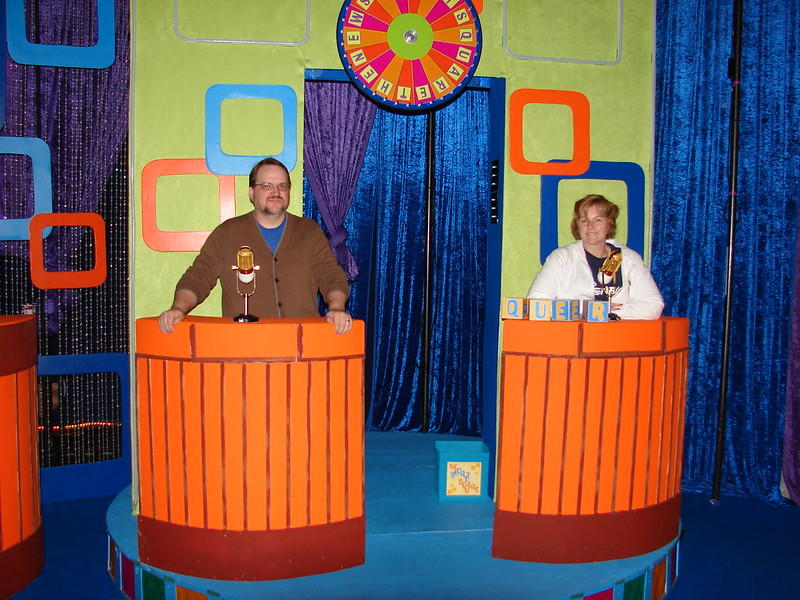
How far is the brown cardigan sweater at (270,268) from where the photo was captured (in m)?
2.87

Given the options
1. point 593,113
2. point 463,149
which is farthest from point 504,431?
point 463,149

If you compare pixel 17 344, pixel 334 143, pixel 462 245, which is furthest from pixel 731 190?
pixel 17 344

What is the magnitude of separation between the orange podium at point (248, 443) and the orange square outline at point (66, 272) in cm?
139

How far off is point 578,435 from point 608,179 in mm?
1519

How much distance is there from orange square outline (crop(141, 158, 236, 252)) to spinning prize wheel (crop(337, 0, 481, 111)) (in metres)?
0.86

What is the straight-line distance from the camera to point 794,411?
3963mm

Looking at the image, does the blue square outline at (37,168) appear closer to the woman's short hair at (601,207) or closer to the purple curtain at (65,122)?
the purple curtain at (65,122)

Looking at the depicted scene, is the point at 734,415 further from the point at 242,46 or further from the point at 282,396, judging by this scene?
the point at 242,46

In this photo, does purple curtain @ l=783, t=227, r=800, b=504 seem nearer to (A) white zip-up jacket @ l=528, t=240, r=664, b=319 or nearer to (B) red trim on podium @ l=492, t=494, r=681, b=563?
(A) white zip-up jacket @ l=528, t=240, r=664, b=319

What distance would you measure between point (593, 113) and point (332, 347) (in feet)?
6.56

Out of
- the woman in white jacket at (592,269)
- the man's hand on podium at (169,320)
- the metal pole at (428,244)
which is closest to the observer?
the man's hand on podium at (169,320)

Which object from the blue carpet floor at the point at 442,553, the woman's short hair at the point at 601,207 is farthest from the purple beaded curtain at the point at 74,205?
the woman's short hair at the point at 601,207

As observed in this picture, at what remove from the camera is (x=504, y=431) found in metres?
2.77

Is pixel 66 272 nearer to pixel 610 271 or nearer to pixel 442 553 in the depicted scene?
pixel 442 553
